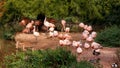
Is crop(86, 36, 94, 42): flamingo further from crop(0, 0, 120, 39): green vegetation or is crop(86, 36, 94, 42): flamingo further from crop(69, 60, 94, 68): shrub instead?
crop(69, 60, 94, 68): shrub

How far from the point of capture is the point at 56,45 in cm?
1160

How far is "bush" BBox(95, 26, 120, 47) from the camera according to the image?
1124 centimetres

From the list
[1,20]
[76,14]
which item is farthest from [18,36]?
[76,14]

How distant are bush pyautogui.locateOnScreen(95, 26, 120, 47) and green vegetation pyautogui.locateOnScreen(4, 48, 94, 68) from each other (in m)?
2.01

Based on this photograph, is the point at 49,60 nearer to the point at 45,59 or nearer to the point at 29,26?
the point at 45,59

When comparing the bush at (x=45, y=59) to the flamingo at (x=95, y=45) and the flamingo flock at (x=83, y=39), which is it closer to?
the flamingo flock at (x=83, y=39)

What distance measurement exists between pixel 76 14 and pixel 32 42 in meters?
2.01

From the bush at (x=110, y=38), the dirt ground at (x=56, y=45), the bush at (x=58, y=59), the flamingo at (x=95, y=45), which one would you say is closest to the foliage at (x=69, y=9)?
the dirt ground at (x=56, y=45)

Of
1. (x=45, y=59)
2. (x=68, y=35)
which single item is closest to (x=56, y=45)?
(x=68, y=35)

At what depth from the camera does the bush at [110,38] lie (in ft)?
36.9

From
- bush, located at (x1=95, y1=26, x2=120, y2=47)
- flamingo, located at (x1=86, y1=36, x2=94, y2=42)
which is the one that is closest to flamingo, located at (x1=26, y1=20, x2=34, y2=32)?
flamingo, located at (x1=86, y1=36, x2=94, y2=42)

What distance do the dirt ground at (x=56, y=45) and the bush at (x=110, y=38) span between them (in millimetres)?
313

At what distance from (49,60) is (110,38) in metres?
2.52

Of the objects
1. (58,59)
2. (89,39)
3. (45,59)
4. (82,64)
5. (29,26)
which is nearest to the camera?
(82,64)
